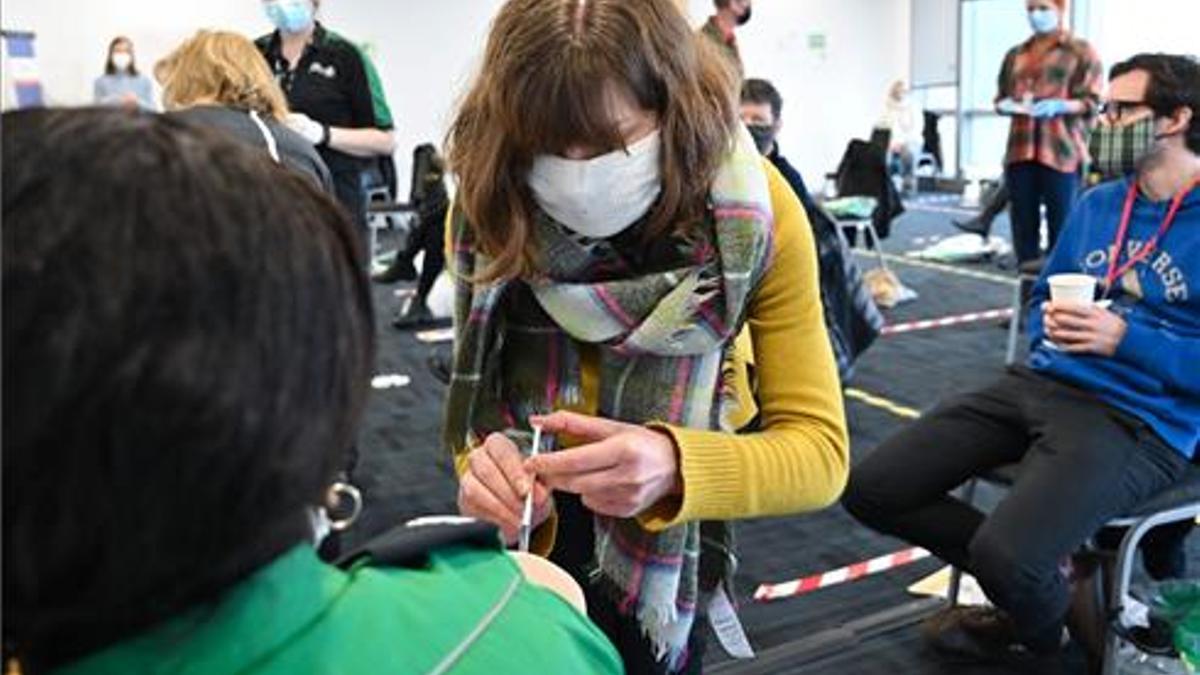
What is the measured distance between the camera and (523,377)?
1.33 meters

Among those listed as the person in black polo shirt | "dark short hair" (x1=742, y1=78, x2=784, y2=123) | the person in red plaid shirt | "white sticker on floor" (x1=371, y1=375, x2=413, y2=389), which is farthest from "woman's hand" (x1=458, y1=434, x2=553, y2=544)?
the person in red plaid shirt

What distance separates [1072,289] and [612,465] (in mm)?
1508

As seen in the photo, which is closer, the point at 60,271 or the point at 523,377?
the point at 60,271

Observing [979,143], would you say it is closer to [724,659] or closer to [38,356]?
[724,659]

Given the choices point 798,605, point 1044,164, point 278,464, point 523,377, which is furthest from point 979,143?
point 278,464

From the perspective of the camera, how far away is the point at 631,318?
1251 millimetres

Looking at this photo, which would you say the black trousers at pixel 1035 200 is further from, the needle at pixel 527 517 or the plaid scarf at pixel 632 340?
the needle at pixel 527 517

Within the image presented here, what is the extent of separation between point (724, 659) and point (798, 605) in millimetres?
323

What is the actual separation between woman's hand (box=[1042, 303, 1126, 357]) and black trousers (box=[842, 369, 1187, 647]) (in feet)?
0.32

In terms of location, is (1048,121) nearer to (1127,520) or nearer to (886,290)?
(886,290)

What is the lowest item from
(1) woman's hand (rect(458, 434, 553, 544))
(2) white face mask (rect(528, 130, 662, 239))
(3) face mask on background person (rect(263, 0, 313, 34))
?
(1) woman's hand (rect(458, 434, 553, 544))

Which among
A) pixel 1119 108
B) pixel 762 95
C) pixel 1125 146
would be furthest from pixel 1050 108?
pixel 1125 146

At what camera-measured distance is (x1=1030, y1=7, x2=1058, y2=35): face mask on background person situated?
534cm

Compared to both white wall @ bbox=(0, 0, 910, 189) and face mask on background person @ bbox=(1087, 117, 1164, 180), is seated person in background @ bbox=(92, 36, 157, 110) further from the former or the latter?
face mask on background person @ bbox=(1087, 117, 1164, 180)
